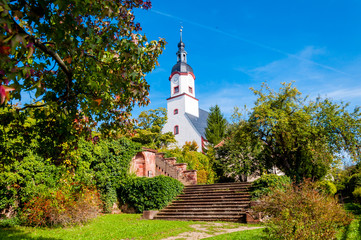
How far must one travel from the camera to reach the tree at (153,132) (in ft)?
105

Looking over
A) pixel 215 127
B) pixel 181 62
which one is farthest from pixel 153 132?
pixel 181 62

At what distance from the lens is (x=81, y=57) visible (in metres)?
4.02

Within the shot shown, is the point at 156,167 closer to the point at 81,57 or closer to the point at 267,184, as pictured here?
the point at 267,184

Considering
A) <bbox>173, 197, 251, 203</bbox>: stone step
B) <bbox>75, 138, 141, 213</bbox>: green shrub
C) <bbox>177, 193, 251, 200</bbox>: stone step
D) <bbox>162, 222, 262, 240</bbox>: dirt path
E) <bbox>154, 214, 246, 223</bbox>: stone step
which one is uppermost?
<bbox>75, 138, 141, 213</bbox>: green shrub

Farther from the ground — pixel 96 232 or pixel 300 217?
pixel 300 217

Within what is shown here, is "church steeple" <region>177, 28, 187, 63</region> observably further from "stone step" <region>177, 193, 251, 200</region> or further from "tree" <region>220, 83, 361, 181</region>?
"stone step" <region>177, 193, 251, 200</region>

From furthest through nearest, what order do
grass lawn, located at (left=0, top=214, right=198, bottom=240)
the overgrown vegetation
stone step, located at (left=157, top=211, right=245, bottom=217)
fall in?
1. the overgrown vegetation
2. stone step, located at (left=157, top=211, right=245, bottom=217)
3. grass lawn, located at (left=0, top=214, right=198, bottom=240)

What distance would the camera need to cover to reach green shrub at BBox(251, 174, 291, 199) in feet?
37.0

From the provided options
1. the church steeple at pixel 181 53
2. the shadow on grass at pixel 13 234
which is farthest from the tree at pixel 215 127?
the shadow on grass at pixel 13 234

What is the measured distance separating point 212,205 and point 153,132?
Result: 2315 cm

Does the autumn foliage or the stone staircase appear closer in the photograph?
the autumn foliage

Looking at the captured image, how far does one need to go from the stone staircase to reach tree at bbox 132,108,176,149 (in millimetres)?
17258

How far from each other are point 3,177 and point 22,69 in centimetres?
875

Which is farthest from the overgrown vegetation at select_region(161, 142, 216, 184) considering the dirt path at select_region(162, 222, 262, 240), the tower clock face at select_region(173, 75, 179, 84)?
the tower clock face at select_region(173, 75, 179, 84)
